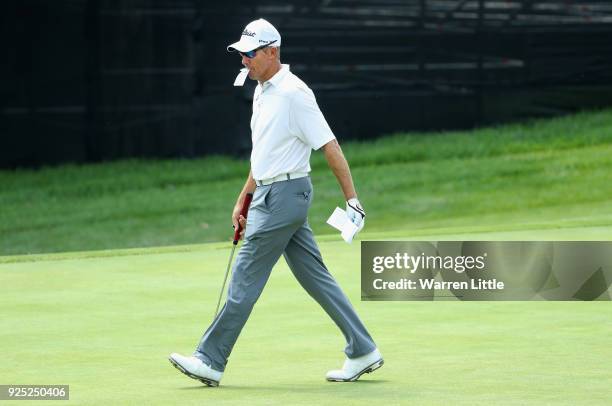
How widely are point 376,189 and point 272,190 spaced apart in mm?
14112

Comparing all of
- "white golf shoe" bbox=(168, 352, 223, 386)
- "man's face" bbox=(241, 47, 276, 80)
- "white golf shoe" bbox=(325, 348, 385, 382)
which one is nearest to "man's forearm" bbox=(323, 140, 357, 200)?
"man's face" bbox=(241, 47, 276, 80)

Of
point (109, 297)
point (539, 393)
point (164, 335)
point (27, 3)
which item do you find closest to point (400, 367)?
point (539, 393)

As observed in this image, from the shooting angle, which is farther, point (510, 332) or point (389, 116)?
point (389, 116)

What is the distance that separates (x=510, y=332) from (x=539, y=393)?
5.82 feet

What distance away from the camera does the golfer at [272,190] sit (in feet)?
22.0

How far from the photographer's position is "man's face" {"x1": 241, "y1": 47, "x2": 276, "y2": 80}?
6.78 m

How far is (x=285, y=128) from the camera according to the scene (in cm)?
671

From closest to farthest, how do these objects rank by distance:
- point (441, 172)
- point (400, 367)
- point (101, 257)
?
point (400, 367)
point (101, 257)
point (441, 172)

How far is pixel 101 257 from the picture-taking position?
1171cm

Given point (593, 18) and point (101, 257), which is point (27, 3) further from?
point (101, 257)

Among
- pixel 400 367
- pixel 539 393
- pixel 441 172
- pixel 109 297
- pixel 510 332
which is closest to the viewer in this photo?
pixel 539 393

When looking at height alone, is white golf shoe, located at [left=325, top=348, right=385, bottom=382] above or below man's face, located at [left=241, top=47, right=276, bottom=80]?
below

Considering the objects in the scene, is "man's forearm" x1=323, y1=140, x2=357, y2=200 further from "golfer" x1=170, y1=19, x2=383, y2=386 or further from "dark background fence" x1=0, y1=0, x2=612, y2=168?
"dark background fence" x1=0, y1=0, x2=612, y2=168

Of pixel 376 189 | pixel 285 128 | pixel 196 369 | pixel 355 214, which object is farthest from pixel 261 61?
pixel 376 189
